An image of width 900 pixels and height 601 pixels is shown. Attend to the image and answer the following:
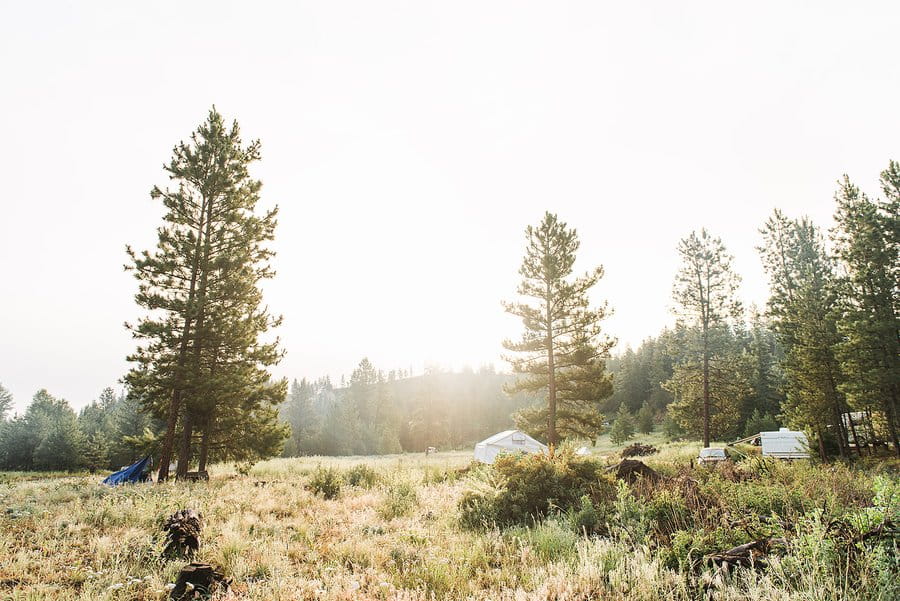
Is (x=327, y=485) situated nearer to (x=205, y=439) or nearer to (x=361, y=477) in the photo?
(x=361, y=477)

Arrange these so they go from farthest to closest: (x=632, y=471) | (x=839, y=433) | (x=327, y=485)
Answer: (x=839, y=433) → (x=327, y=485) → (x=632, y=471)

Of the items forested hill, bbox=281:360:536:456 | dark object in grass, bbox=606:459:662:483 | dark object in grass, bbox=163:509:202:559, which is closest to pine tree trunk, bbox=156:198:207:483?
dark object in grass, bbox=163:509:202:559

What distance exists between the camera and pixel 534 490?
29.9 ft

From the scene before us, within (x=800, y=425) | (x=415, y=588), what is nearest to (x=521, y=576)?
(x=415, y=588)

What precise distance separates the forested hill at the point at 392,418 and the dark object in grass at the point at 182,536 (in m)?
51.6

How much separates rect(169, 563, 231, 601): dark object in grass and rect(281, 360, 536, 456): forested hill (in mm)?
52834

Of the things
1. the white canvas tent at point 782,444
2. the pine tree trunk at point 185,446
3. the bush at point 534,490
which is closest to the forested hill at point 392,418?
the white canvas tent at point 782,444

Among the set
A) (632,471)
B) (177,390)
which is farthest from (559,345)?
(177,390)

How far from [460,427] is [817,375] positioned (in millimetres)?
68112

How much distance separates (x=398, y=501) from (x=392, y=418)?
67503 millimetres

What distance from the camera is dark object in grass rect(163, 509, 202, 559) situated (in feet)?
19.2

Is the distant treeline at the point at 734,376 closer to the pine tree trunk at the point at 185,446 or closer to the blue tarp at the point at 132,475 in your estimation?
the pine tree trunk at the point at 185,446

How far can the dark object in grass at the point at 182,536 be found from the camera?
585 cm

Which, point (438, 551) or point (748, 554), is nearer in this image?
point (748, 554)
